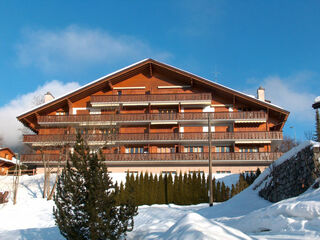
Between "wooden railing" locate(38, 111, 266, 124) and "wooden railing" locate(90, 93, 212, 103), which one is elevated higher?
"wooden railing" locate(90, 93, 212, 103)

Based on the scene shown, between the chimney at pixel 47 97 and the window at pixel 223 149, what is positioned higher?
the chimney at pixel 47 97

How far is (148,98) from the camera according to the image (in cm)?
3125

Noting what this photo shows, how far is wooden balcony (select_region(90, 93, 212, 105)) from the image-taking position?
3083cm

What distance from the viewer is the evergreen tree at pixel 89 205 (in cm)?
752

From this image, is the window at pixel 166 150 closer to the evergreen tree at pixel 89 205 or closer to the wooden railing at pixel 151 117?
the wooden railing at pixel 151 117

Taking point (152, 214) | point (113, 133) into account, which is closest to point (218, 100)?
point (113, 133)

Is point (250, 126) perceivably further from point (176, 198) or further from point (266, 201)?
point (266, 201)

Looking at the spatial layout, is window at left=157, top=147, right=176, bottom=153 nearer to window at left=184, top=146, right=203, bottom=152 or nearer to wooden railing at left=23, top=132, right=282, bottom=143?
window at left=184, top=146, right=203, bottom=152

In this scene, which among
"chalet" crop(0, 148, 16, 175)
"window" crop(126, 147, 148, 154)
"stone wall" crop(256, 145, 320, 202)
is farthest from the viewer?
"chalet" crop(0, 148, 16, 175)

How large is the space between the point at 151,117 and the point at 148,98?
205cm

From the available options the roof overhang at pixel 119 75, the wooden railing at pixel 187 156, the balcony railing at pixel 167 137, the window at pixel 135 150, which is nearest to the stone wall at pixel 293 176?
the wooden railing at pixel 187 156

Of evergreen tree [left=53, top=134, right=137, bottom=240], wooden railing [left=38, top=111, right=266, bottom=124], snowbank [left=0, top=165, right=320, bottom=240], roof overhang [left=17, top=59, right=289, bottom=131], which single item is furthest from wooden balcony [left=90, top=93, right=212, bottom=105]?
evergreen tree [left=53, top=134, right=137, bottom=240]

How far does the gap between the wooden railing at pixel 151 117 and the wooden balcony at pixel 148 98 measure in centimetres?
147

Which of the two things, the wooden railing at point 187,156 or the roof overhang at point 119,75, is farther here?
the roof overhang at point 119,75
